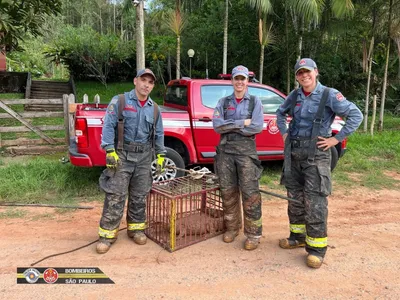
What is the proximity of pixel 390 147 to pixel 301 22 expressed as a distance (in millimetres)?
6847

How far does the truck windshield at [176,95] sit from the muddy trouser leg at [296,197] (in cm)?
279

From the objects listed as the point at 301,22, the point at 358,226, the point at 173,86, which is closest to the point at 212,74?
the point at 301,22

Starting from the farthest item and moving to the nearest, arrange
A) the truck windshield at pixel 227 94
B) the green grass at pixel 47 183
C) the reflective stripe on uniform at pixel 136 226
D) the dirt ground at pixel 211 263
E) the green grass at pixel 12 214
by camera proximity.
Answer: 1. the truck windshield at pixel 227 94
2. the green grass at pixel 47 183
3. the green grass at pixel 12 214
4. the reflective stripe on uniform at pixel 136 226
5. the dirt ground at pixel 211 263

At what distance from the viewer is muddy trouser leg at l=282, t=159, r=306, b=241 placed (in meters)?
3.75

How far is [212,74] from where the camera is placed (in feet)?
61.4

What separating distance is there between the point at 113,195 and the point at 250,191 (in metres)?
1.42

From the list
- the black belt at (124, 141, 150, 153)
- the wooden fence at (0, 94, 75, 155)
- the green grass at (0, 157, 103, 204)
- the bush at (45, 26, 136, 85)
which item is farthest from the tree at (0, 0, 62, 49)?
the bush at (45, 26, 136, 85)

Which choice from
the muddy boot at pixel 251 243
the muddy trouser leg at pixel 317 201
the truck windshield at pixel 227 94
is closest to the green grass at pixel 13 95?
the truck windshield at pixel 227 94

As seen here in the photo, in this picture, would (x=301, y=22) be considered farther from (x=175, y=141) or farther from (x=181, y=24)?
(x=175, y=141)

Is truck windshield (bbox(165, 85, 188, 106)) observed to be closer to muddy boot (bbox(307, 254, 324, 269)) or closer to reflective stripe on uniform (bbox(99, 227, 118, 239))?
reflective stripe on uniform (bbox(99, 227, 118, 239))

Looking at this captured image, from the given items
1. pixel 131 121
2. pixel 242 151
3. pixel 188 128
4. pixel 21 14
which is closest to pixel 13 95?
pixel 21 14

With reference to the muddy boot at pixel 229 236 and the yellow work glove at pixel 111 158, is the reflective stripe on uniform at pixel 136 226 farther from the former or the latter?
the muddy boot at pixel 229 236

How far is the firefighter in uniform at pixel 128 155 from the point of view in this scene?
3748 millimetres

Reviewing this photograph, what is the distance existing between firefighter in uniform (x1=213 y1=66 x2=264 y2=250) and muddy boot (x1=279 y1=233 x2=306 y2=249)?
27cm
